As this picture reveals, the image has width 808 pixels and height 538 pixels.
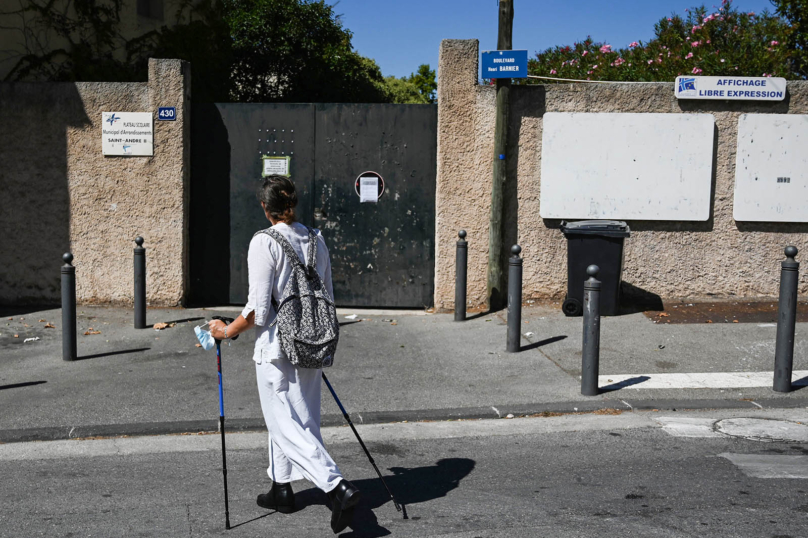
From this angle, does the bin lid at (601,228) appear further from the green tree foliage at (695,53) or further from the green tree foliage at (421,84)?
the green tree foliage at (421,84)

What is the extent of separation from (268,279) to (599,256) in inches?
248

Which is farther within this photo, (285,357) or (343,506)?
(285,357)

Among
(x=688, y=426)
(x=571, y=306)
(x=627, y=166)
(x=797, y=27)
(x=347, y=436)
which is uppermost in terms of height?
(x=797, y=27)

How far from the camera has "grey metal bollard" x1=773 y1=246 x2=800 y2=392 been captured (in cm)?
664

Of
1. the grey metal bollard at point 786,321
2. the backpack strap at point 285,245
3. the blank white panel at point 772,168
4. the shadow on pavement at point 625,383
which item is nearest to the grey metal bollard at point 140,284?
the shadow on pavement at point 625,383

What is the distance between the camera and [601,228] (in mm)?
9562

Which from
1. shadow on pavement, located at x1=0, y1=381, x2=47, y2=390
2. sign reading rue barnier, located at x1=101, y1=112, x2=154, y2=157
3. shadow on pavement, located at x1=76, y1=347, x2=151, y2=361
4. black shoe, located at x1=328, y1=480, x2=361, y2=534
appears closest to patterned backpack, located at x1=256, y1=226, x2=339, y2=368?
black shoe, located at x1=328, y1=480, x2=361, y2=534

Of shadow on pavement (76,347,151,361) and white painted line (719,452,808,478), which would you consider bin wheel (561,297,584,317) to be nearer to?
white painted line (719,452,808,478)

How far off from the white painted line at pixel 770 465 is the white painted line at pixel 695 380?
5.68 feet

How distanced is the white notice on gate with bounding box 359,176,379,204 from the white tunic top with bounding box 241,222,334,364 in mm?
6236

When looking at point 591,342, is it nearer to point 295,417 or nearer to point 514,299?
point 514,299

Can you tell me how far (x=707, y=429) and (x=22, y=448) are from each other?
15.9ft

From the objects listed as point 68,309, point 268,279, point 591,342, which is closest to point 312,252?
point 268,279

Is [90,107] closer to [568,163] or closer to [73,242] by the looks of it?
[73,242]
